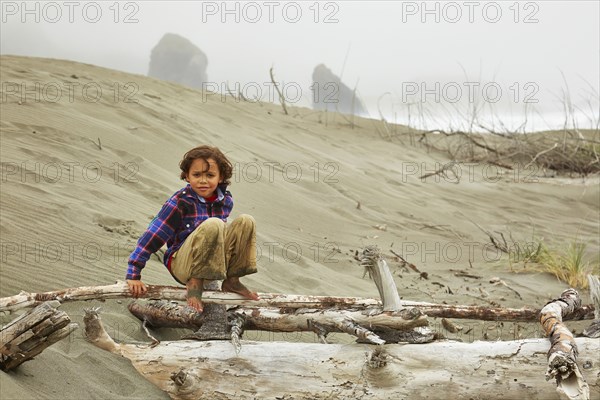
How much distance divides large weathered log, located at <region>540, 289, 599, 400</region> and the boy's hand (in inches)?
73.8

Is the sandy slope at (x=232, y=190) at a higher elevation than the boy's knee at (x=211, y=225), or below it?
below

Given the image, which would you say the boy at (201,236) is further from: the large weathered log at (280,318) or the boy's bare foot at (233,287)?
the large weathered log at (280,318)

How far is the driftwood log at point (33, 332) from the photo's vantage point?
117 inches

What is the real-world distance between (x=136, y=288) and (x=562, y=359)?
194 cm

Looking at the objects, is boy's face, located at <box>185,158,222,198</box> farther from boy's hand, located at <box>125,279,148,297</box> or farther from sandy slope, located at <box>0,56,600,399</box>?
sandy slope, located at <box>0,56,600,399</box>

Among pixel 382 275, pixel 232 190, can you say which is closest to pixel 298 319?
pixel 382 275

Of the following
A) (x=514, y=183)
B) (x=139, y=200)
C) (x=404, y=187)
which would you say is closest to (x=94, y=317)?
(x=139, y=200)

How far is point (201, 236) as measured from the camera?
3.51 m

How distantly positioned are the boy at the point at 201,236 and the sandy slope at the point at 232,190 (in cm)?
49

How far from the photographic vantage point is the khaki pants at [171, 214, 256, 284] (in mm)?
3518

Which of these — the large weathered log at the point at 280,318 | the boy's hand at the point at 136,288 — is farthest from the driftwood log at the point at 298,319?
the boy's hand at the point at 136,288

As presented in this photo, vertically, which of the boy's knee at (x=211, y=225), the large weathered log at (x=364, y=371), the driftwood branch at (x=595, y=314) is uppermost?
the boy's knee at (x=211, y=225)

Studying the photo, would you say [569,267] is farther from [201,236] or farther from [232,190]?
[201,236]

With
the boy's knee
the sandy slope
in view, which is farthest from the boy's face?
the sandy slope
